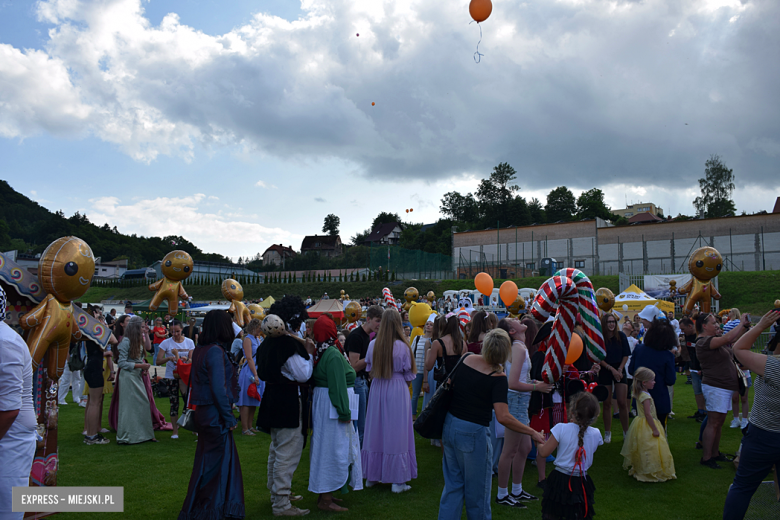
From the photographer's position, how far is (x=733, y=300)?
2670 centimetres

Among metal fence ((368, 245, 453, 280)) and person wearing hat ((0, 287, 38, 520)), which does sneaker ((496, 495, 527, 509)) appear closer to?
person wearing hat ((0, 287, 38, 520))

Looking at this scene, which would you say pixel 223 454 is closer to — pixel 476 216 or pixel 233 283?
pixel 233 283

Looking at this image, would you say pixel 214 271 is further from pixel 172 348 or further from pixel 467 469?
pixel 467 469

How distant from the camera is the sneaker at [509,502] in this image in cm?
463

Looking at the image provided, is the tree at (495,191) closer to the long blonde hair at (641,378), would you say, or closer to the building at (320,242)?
the building at (320,242)

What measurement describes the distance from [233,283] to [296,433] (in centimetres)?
640

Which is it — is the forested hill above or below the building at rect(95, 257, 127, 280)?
above

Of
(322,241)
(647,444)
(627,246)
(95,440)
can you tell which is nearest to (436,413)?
(647,444)

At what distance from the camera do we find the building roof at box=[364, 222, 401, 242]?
92.9 metres

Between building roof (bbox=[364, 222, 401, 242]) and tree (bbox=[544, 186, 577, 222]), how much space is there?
2854cm

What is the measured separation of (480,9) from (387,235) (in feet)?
273

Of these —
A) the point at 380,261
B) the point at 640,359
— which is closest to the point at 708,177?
the point at 380,261

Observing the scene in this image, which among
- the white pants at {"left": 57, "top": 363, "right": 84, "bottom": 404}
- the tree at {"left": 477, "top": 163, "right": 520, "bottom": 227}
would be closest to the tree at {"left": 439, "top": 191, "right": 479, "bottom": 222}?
the tree at {"left": 477, "top": 163, "right": 520, "bottom": 227}

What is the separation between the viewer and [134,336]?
687 centimetres
